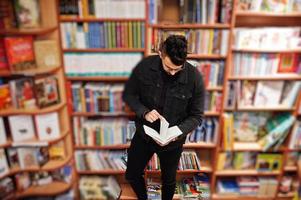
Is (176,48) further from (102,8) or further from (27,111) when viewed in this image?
(27,111)

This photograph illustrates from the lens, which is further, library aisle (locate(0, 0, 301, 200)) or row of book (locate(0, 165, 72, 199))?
row of book (locate(0, 165, 72, 199))

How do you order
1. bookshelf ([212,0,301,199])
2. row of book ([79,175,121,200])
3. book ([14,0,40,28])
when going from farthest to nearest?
row of book ([79,175,121,200]), bookshelf ([212,0,301,199]), book ([14,0,40,28])

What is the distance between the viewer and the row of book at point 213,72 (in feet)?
7.48

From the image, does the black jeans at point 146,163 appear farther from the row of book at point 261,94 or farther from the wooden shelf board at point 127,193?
the row of book at point 261,94

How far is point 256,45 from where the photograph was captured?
2.27 meters

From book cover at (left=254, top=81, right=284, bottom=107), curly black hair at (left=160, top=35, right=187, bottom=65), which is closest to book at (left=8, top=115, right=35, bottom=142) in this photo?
curly black hair at (left=160, top=35, right=187, bottom=65)

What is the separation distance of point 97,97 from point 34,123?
1.82 ft

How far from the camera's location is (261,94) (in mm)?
2461

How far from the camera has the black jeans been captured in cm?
90

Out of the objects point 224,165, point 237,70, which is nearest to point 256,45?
point 237,70

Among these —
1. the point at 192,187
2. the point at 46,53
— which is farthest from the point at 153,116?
the point at 46,53

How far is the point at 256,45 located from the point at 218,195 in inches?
58.3

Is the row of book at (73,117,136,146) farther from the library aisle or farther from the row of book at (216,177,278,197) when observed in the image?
the row of book at (216,177,278,197)

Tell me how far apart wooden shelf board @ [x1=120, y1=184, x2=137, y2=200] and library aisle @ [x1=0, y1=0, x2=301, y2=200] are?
1142mm
